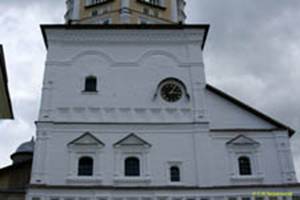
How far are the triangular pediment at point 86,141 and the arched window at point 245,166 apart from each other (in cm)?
673

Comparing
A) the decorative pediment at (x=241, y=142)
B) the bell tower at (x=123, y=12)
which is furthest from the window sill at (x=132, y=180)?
the bell tower at (x=123, y=12)

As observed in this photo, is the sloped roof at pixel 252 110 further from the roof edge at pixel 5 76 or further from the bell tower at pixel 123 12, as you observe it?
the roof edge at pixel 5 76

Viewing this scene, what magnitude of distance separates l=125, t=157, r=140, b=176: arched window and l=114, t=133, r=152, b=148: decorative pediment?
721 millimetres

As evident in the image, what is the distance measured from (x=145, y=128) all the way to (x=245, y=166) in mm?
5140

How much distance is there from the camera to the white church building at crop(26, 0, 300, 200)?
20.5m

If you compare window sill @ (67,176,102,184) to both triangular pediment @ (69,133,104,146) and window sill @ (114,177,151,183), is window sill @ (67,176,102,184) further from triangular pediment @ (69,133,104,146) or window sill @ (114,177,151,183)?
triangular pediment @ (69,133,104,146)

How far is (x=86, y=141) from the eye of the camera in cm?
2158

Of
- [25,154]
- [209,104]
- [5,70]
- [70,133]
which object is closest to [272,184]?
[209,104]

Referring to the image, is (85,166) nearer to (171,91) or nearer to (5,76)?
(171,91)

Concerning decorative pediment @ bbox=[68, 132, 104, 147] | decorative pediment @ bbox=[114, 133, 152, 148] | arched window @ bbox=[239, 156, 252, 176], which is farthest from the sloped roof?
decorative pediment @ bbox=[68, 132, 104, 147]

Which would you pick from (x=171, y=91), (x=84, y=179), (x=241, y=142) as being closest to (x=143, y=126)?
(x=171, y=91)

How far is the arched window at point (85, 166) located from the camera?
21031 mm

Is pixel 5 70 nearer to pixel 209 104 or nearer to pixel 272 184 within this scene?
pixel 209 104

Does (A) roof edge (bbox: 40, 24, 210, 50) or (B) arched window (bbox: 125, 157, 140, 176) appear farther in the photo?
(A) roof edge (bbox: 40, 24, 210, 50)
